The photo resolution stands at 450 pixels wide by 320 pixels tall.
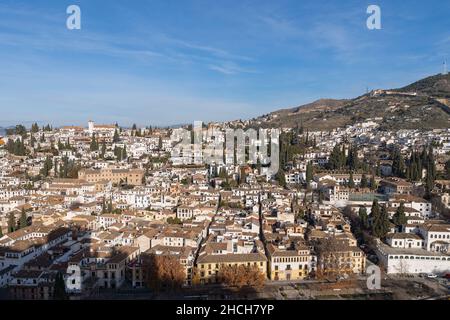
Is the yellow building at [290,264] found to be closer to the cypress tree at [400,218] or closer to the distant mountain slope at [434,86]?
the cypress tree at [400,218]

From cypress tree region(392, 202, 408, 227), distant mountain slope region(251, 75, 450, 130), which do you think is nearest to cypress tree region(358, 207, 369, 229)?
cypress tree region(392, 202, 408, 227)

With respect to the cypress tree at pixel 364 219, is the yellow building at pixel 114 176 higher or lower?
higher

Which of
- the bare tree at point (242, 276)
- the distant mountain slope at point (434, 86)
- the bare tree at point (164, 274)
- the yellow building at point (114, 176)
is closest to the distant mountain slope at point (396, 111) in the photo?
the distant mountain slope at point (434, 86)

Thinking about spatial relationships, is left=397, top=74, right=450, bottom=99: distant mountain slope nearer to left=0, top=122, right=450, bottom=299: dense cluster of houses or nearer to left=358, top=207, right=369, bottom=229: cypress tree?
left=0, top=122, right=450, bottom=299: dense cluster of houses

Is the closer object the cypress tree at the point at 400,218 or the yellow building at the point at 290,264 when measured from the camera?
the yellow building at the point at 290,264

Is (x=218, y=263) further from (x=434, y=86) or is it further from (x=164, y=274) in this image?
(x=434, y=86)

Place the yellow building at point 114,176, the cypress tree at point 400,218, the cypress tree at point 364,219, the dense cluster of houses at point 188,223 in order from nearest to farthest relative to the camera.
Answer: the dense cluster of houses at point 188,223 < the cypress tree at point 400,218 < the cypress tree at point 364,219 < the yellow building at point 114,176

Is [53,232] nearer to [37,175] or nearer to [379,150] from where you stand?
[37,175]
